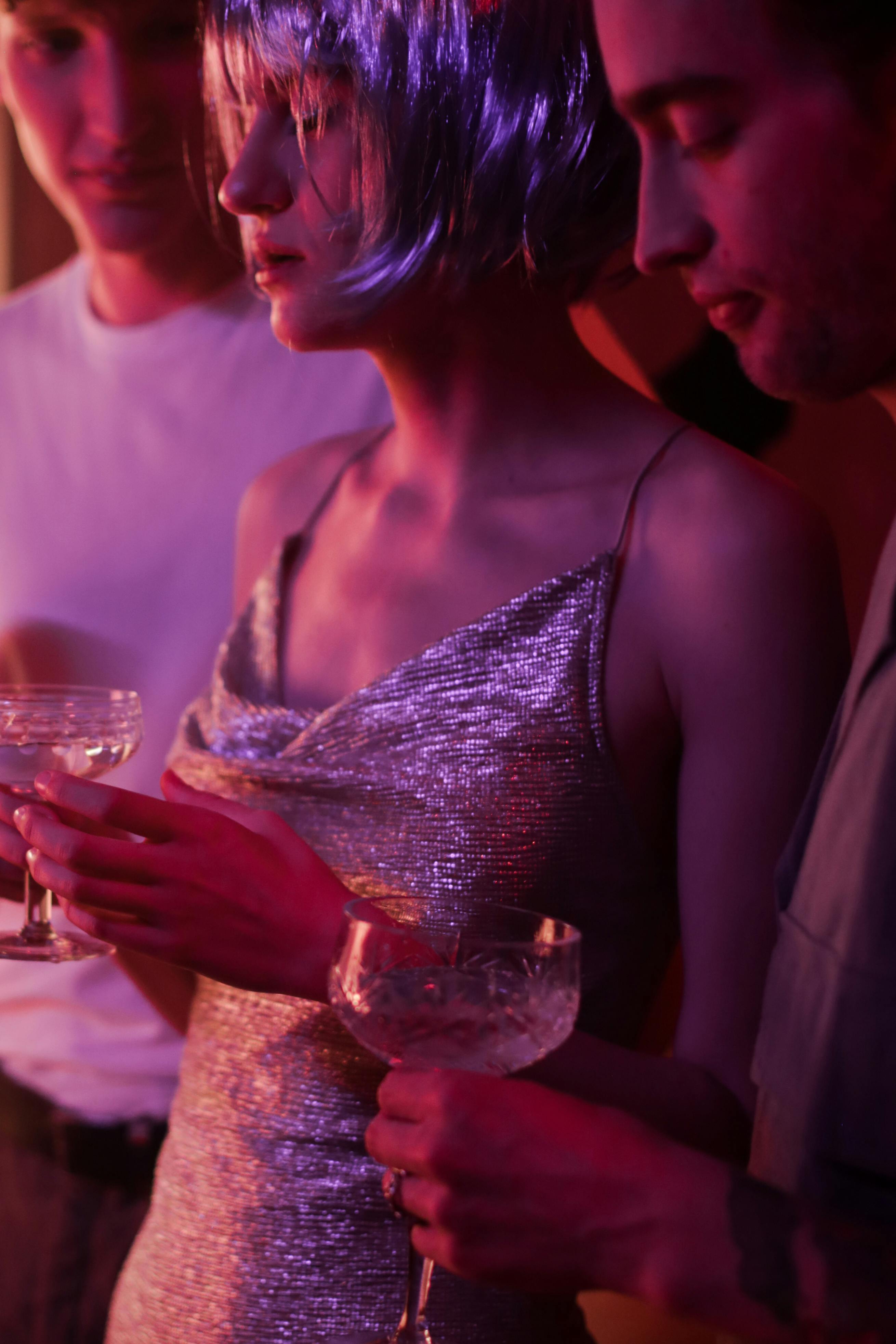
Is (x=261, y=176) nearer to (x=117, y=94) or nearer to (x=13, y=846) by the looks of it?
(x=13, y=846)

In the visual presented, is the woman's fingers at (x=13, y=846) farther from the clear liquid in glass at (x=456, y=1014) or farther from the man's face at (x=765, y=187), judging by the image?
the man's face at (x=765, y=187)

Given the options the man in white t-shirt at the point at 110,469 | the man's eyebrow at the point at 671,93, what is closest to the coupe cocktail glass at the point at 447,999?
the man's eyebrow at the point at 671,93

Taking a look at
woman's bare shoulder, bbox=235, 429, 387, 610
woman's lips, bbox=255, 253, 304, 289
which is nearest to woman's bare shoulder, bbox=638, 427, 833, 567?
woman's lips, bbox=255, 253, 304, 289

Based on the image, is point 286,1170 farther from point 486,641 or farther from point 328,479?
point 328,479

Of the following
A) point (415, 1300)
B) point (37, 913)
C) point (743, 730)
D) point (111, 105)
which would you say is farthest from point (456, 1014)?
point (111, 105)

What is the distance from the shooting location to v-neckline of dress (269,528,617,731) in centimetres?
113

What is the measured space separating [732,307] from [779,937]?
18.1 inches

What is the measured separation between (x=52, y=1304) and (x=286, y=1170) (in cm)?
86

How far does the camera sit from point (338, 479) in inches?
58.6

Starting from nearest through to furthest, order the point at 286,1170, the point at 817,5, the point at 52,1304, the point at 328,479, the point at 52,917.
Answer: the point at 817,5 → the point at 286,1170 → the point at 328,479 → the point at 52,1304 → the point at 52,917

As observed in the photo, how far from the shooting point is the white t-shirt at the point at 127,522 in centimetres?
181

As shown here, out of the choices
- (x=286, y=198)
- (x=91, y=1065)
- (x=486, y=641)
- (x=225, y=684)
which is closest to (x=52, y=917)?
(x=91, y=1065)

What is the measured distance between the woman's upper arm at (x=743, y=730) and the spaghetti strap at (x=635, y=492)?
9 centimetres

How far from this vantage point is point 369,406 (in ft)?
6.05
